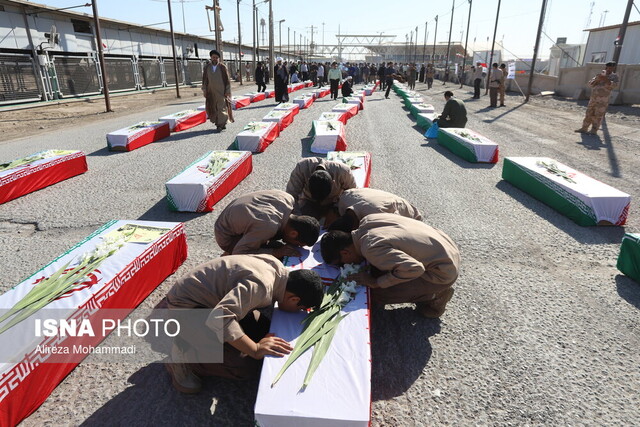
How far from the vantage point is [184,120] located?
11602 millimetres

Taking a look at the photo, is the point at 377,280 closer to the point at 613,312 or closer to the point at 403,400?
the point at 403,400

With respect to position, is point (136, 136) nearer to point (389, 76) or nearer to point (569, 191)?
point (569, 191)

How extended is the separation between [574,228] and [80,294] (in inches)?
224

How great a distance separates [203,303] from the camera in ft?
8.52

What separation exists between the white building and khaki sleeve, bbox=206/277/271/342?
89.3 ft

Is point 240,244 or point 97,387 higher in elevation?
point 240,244

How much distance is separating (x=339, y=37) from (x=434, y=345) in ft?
376

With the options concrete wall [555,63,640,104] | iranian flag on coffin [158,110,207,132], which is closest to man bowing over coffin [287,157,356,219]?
iranian flag on coffin [158,110,207,132]

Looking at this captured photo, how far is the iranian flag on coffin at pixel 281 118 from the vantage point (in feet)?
37.6

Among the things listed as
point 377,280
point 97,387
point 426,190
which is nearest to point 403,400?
point 377,280

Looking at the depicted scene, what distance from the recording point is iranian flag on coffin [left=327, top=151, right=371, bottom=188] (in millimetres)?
5992

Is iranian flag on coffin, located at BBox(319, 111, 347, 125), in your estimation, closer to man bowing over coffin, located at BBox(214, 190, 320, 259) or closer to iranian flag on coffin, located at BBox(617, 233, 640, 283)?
man bowing over coffin, located at BBox(214, 190, 320, 259)

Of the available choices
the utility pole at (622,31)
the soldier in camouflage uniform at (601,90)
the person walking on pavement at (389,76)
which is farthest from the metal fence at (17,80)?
the utility pole at (622,31)

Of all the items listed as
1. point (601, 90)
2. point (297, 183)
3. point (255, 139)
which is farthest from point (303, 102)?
point (297, 183)
